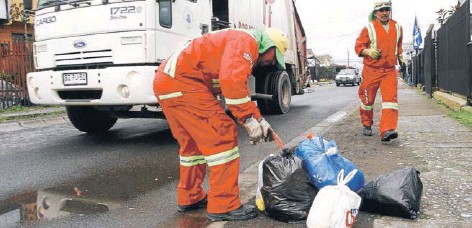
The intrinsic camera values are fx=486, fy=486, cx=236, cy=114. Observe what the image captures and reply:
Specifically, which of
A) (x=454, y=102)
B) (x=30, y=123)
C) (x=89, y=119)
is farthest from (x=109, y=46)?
(x=454, y=102)

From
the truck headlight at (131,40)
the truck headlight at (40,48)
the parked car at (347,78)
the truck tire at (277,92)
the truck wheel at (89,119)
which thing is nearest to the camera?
the truck headlight at (131,40)

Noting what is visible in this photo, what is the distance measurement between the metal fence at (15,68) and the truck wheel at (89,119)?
6048mm

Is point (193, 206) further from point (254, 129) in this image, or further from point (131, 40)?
point (131, 40)

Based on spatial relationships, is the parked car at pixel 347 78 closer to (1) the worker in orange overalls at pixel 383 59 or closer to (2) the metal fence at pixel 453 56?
(2) the metal fence at pixel 453 56

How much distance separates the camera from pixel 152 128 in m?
8.93

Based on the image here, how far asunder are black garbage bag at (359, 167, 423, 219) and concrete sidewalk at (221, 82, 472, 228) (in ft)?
0.17

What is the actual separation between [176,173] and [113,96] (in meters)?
1.75

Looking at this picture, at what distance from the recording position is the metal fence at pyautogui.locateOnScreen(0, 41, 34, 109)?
521 inches

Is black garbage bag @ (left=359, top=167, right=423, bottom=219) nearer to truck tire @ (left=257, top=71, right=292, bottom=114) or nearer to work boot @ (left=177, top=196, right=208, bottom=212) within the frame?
work boot @ (left=177, top=196, right=208, bottom=212)

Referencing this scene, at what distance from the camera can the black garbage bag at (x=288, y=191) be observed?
327cm

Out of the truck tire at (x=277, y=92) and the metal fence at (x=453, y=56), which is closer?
the metal fence at (x=453, y=56)

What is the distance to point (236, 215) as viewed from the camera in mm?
3395

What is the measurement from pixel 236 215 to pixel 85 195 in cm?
163

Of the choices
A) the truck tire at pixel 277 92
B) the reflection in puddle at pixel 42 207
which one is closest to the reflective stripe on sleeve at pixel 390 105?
the reflection in puddle at pixel 42 207
